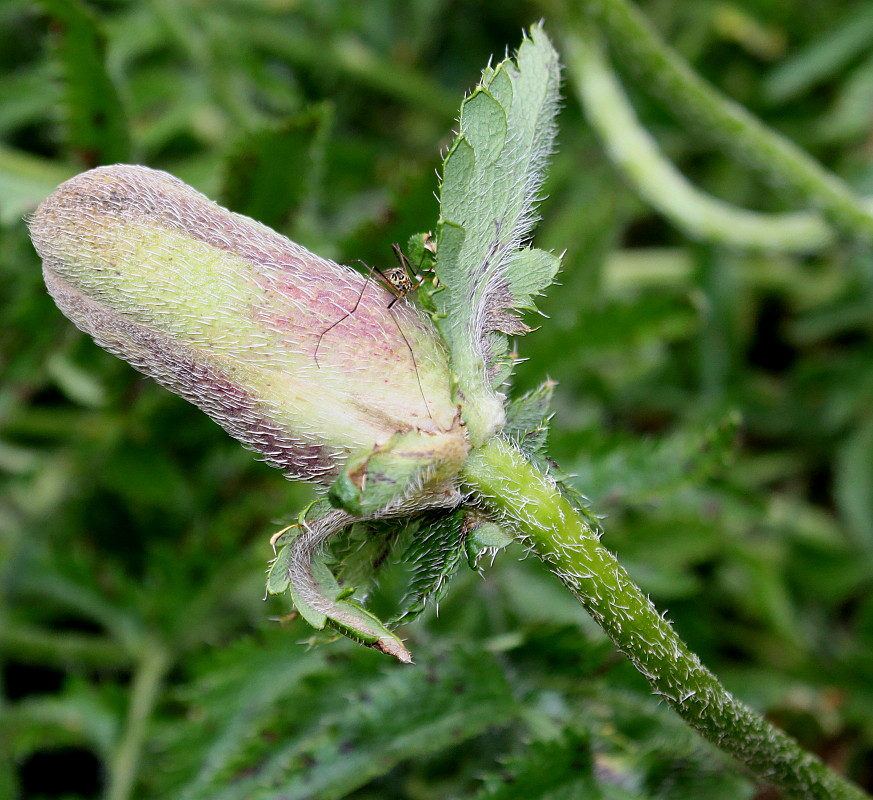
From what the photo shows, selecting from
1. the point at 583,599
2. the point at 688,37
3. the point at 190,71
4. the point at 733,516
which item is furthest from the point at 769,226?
the point at 190,71

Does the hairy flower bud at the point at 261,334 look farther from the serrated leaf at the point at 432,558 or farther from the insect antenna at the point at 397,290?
the serrated leaf at the point at 432,558

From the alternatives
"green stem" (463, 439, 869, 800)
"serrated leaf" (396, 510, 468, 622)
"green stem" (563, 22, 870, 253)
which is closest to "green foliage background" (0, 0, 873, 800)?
"green stem" (563, 22, 870, 253)

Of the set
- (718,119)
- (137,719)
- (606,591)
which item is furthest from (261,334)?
(718,119)

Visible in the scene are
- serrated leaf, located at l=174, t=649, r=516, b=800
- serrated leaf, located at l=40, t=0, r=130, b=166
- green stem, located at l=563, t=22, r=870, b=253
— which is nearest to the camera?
serrated leaf, located at l=174, t=649, r=516, b=800

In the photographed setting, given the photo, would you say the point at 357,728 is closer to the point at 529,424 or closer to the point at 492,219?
the point at 529,424

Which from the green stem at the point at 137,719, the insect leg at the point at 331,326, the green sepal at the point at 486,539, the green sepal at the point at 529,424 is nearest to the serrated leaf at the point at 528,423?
the green sepal at the point at 529,424

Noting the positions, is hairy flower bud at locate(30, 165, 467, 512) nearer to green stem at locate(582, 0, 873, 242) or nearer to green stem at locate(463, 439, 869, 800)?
green stem at locate(463, 439, 869, 800)

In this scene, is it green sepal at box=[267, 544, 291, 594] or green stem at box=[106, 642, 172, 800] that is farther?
green stem at box=[106, 642, 172, 800]
